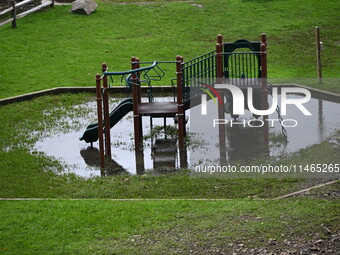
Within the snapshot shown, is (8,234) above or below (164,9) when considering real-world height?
below

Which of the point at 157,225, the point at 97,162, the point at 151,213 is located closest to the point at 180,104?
the point at 97,162

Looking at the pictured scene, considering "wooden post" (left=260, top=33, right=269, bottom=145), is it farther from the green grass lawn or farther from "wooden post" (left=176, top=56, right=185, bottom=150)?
"wooden post" (left=176, top=56, right=185, bottom=150)

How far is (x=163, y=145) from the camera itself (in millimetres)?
18391

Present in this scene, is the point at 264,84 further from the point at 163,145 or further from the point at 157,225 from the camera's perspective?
the point at 157,225

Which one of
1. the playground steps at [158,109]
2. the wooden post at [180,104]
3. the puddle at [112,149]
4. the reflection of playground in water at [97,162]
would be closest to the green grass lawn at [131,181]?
the puddle at [112,149]

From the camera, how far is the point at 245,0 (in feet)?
110

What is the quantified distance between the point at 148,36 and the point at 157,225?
17.4 meters

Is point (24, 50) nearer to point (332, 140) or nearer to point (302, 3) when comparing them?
point (302, 3)

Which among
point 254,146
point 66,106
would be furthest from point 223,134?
point 66,106

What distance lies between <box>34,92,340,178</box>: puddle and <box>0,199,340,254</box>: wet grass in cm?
290

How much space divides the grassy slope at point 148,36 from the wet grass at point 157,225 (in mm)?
10324

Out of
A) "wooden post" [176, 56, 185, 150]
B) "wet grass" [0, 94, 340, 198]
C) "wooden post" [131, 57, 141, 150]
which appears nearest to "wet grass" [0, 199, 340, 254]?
"wet grass" [0, 94, 340, 198]

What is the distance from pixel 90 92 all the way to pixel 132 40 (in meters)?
6.43

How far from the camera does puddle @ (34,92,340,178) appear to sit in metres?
17.1
